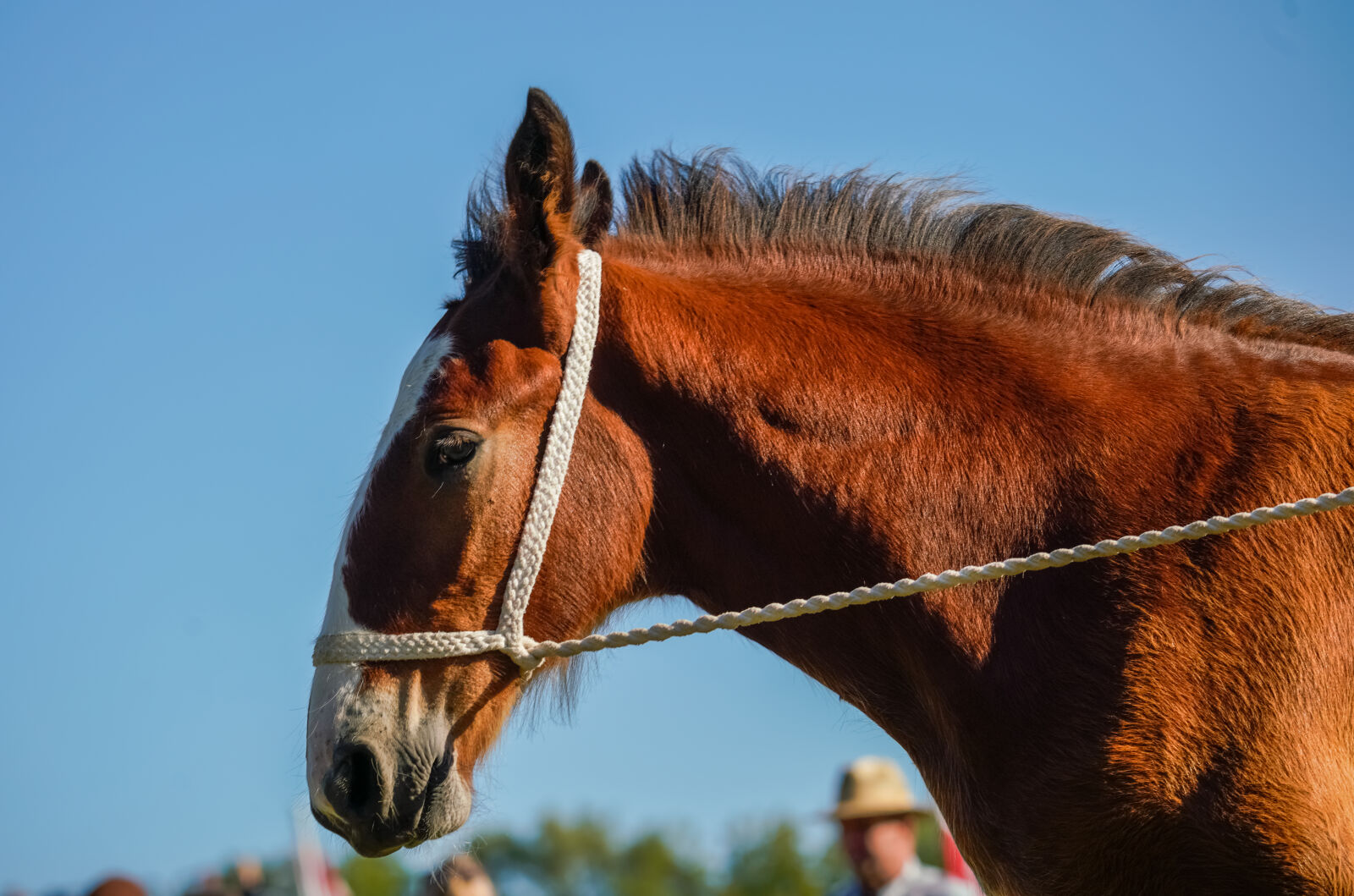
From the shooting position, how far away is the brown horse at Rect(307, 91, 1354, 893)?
2.52 metres

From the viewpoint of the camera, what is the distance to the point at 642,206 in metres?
3.50

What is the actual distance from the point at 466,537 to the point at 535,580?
20 centimetres

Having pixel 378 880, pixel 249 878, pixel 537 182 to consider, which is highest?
pixel 537 182

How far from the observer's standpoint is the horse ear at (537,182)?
3131 mm

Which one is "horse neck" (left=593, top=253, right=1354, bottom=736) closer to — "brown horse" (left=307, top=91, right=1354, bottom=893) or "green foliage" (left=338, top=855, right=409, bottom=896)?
"brown horse" (left=307, top=91, right=1354, bottom=893)

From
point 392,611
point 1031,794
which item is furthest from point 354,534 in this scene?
point 1031,794

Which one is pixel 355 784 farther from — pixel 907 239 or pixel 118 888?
pixel 118 888

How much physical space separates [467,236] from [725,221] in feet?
2.63

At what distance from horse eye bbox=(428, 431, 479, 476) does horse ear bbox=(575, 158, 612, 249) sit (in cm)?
75

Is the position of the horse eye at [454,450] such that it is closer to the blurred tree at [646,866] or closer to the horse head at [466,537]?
the horse head at [466,537]

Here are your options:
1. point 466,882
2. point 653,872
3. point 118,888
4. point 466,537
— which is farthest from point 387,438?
point 653,872

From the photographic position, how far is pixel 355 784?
2836 millimetres

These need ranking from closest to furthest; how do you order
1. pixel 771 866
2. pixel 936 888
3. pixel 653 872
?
pixel 936 888, pixel 771 866, pixel 653 872

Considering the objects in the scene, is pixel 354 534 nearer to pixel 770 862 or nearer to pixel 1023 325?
pixel 1023 325
